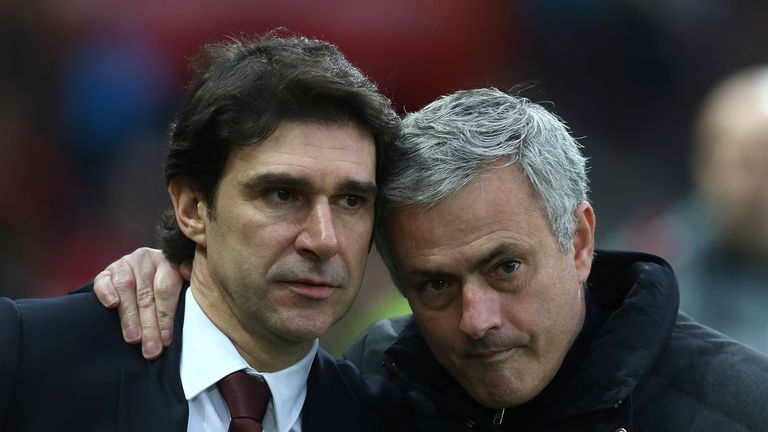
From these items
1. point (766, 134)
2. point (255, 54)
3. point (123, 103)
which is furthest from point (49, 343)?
point (123, 103)

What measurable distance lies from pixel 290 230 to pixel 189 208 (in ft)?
1.45

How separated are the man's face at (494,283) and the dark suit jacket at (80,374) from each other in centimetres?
53

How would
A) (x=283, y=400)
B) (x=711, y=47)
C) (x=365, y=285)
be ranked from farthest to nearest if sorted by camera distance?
1. (x=711, y=47)
2. (x=365, y=285)
3. (x=283, y=400)

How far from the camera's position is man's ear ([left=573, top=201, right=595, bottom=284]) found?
3928 mm

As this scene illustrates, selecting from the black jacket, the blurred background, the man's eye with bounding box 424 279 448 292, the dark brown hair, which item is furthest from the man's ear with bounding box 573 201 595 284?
the blurred background

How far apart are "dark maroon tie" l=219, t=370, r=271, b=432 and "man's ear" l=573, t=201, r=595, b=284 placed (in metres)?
1.09

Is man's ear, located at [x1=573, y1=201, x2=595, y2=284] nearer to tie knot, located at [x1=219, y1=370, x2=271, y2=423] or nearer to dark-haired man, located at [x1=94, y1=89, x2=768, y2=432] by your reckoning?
dark-haired man, located at [x1=94, y1=89, x2=768, y2=432]

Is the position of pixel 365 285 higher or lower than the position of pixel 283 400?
lower

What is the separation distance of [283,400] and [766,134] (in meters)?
2.99

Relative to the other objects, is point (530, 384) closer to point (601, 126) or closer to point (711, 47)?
point (601, 126)

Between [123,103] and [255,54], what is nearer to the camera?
[255,54]

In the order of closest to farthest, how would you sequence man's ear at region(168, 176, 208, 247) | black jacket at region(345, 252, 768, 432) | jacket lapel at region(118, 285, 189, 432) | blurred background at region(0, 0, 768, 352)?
jacket lapel at region(118, 285, 189, 432), black jacket at region(345, 252, 768, 432), man's ear at region(168, 176, 208, 247), blurred background at region(0, 0, 768, 352)

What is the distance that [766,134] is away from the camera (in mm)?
5605

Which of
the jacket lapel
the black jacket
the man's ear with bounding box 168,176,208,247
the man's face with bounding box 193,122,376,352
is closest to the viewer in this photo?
the jacket lapel
